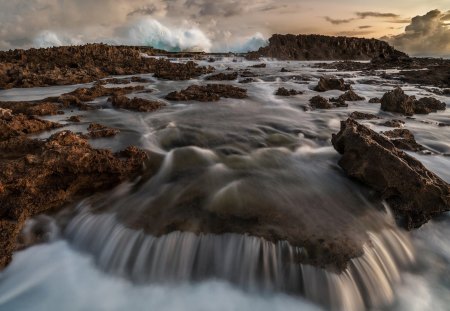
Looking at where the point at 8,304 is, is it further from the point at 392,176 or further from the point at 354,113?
the point at 354,113

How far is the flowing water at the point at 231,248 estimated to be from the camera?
159 inches

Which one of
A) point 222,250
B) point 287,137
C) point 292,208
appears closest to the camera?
point 222,250

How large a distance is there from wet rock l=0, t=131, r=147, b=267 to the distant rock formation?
5599cm

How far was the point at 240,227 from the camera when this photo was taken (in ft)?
15.2

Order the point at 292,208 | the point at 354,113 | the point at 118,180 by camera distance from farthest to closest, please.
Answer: the point at 354,113, the point at 118,180, the point at 292,208

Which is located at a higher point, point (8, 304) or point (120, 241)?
point (120, 241)

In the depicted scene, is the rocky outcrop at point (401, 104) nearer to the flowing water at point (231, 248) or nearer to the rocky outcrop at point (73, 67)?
the flowing water at point (231, 248)

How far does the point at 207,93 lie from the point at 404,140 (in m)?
7.44

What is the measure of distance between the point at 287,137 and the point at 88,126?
16.3 feet

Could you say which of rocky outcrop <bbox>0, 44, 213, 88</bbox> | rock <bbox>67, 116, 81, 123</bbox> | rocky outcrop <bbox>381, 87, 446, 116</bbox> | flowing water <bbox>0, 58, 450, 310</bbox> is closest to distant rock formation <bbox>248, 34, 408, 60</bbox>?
rocky outcrop <bbox>0, 44, 213, 88</bbox>

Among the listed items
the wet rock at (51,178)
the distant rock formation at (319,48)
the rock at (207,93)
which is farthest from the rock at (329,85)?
the distant rock formation at (319,48)

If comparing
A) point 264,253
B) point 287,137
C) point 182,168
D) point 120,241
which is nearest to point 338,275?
point 264,253

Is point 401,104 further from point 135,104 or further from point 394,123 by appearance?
point 135,104

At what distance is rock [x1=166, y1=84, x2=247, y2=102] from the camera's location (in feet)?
42.3
